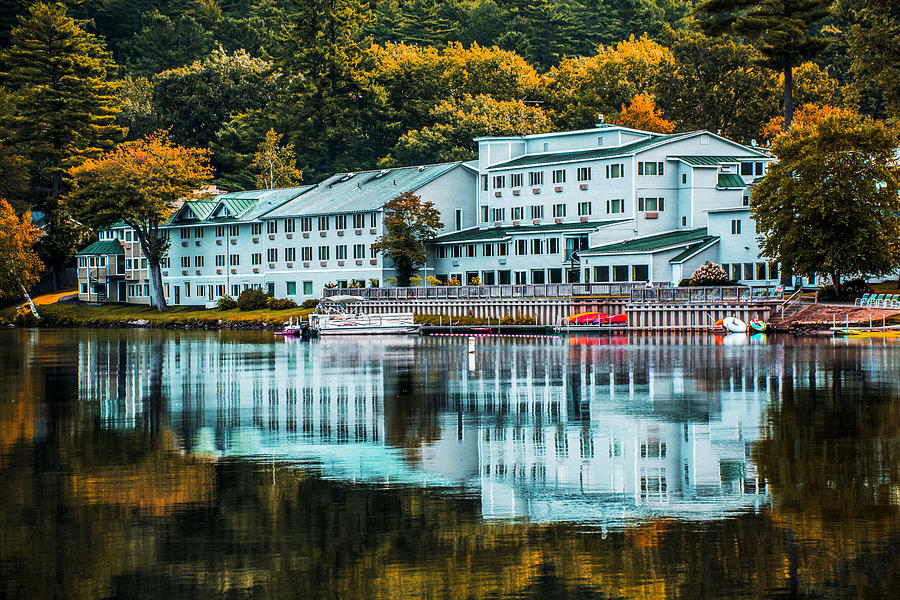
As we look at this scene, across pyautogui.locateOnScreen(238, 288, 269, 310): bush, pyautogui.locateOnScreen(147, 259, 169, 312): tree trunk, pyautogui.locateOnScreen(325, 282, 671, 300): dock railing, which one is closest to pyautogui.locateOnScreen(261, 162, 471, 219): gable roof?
pyautogui.locateOnScreen(238, 288, 269, 310): bush

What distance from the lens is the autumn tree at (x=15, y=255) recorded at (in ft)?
413

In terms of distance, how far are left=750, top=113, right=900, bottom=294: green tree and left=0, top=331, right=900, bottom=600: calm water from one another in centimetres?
3304

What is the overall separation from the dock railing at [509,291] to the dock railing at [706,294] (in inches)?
32.0

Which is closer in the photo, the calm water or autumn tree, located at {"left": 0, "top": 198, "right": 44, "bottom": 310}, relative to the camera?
the calm water

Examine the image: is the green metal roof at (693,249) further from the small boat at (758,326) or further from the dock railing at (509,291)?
the small boat at (758,326)

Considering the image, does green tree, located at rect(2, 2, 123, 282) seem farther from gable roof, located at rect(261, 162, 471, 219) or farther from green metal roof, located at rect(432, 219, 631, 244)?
green metal roof, located at rect(432, 219, 631, 244)

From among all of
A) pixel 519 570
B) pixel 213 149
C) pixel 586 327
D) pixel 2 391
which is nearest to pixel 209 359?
pixel 2 391

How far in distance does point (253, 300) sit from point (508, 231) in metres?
25.1

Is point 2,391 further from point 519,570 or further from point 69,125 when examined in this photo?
point 69,125

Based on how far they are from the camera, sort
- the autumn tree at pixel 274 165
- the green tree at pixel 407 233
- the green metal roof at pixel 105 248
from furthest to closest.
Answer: the autumn tree at pixel 274 165
the green metal roof at pixel 105 248
the green tree at pixel 407 233

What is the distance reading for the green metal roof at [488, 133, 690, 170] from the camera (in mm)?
106500

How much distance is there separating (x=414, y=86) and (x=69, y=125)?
38997 millimetres

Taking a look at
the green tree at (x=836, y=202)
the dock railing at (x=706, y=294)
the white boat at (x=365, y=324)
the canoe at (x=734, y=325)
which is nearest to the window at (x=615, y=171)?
the dock railing at (x=706, y=294)

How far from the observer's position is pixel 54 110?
144250 mm
